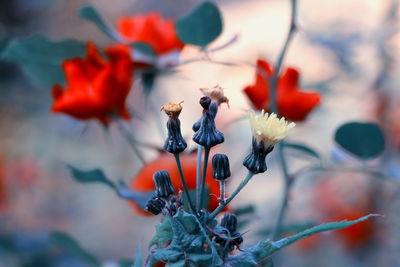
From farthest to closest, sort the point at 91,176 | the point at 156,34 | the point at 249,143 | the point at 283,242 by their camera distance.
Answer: the point at 249,143 < the point at 156,34 < the point at 91,176 < the point at 283,242

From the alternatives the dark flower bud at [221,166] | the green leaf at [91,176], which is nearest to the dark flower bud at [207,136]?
the dark flower bud at [221,166]

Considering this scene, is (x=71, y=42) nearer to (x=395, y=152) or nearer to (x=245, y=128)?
(x=395, y=152)

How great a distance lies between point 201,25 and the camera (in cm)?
39

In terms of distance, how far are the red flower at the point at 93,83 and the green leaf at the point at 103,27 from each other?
11 millimetres

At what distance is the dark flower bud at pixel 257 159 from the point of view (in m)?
0.26

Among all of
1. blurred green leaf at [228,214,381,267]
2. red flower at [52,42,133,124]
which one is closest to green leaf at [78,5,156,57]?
red flower at [52,42,133,124]

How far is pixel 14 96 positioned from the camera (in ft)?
4.91

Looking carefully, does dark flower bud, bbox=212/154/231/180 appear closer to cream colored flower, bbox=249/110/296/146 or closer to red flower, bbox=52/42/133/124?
cream colored flower, bbox=249/110/296/146

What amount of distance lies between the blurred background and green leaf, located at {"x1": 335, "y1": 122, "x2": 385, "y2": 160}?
20 millimetres

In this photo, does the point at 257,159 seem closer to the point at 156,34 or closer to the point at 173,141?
the point at 173,141

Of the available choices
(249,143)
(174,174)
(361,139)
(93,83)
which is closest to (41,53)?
(93,83)

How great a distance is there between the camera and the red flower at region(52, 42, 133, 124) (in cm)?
42

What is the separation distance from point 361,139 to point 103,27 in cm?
22

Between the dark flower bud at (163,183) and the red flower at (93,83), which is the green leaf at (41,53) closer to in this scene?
the red flower at (93,83)
